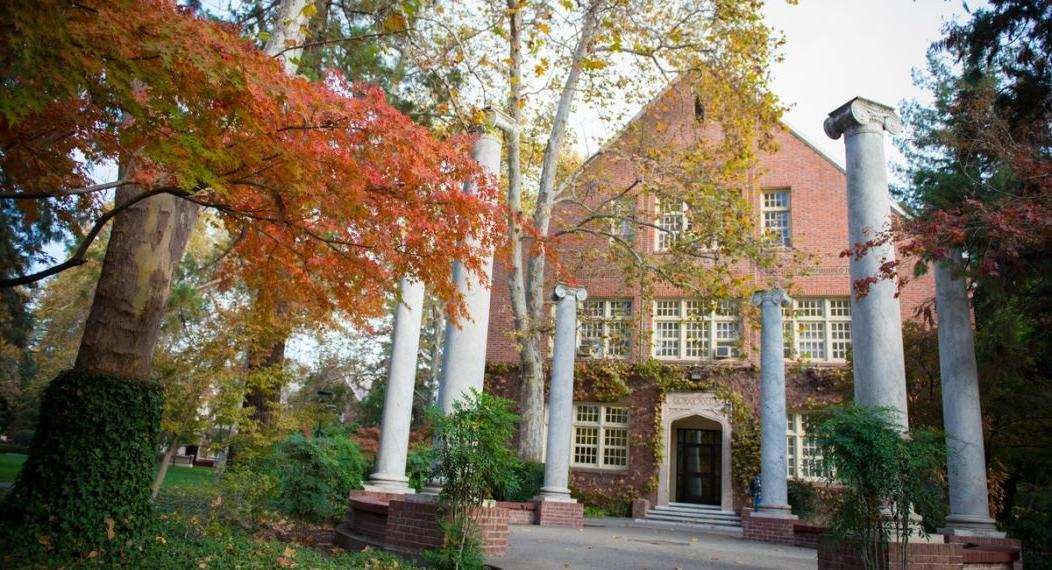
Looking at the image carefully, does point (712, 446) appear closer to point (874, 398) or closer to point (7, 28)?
point (874, 398)

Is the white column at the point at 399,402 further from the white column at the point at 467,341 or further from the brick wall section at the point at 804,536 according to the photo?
the brick wall section at the point at 804,536

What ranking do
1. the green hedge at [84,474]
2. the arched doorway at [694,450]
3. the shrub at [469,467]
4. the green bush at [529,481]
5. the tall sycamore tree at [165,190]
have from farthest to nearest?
the arched doorway at [694,450] → the green bush at [529,481] → the shrub at [469,467] → the green hedge at [84,474] → the tall sycamore tree at [165,190]

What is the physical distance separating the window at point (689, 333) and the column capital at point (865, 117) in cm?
1375

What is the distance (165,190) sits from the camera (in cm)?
568

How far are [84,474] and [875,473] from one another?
738 cm

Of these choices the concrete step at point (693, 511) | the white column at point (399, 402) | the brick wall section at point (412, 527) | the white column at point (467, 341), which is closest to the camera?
the brick wall section at point (412, 527)

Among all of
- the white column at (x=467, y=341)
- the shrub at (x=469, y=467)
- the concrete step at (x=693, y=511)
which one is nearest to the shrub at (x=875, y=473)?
the shrub at (x=469, y=467)

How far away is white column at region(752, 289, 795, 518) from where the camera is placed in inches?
557

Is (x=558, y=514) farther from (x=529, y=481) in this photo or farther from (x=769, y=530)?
(x=769, y=530)

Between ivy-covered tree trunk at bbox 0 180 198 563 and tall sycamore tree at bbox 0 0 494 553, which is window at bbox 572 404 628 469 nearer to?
tall sycamore tree at bbox 0 0 494 553

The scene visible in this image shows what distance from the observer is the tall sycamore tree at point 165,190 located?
4.85 metres

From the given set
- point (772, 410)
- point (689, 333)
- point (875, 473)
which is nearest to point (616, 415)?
point (689, 333)

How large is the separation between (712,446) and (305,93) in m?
20.5

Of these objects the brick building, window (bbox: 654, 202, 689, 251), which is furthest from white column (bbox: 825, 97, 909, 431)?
the brick building
